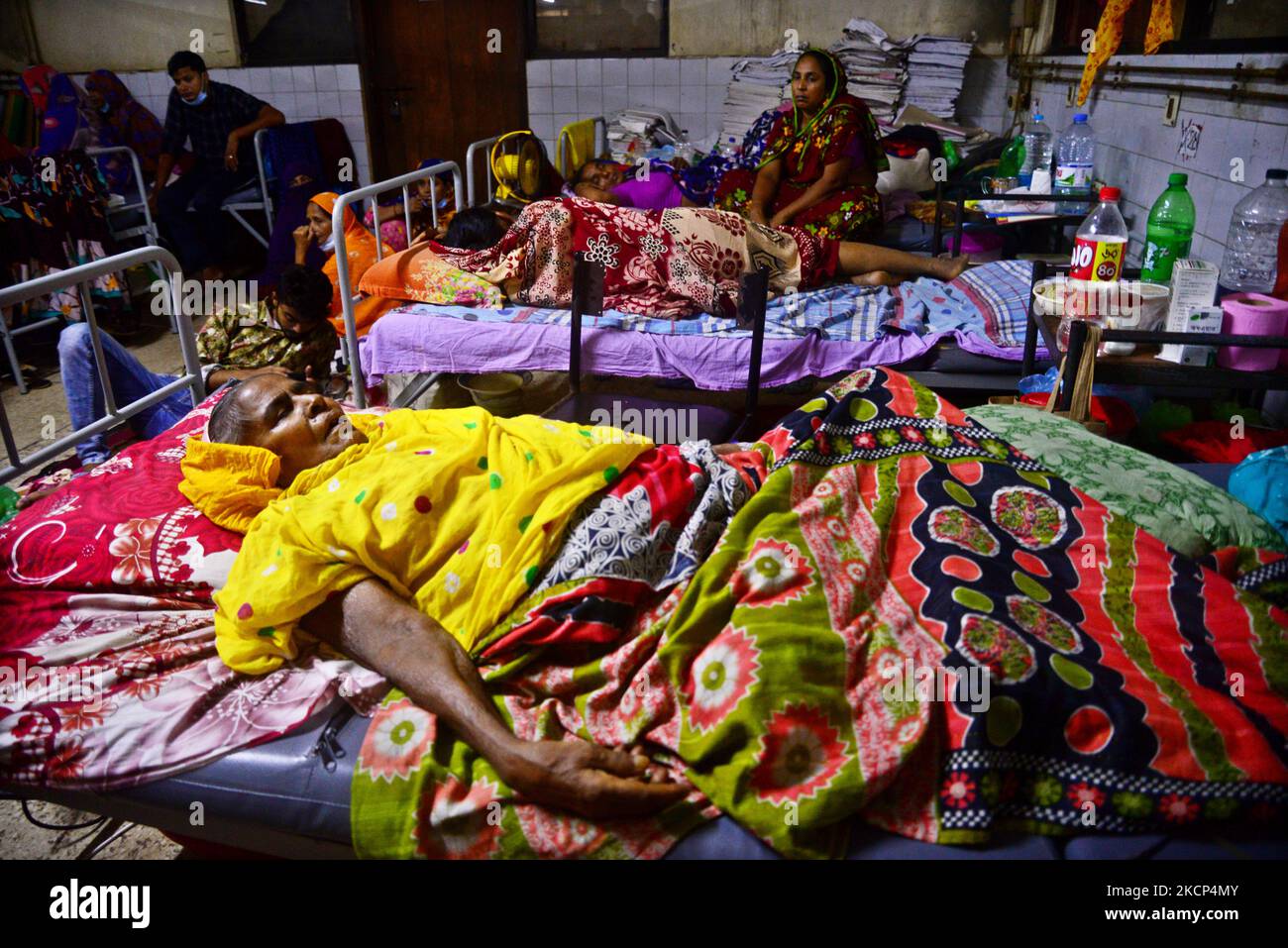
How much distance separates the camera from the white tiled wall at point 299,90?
5797mm

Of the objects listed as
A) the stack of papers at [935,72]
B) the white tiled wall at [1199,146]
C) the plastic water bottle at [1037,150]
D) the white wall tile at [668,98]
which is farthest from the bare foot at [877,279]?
the white wall tile at [668,98]

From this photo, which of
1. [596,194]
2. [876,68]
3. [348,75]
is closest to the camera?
[596,194]

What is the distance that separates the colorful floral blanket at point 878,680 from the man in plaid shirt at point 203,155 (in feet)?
16.7

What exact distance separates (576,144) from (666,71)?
0.82 metres

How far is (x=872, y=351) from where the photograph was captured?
2.96 metres

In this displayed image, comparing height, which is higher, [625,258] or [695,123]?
[695,123]

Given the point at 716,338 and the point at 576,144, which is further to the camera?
A: the point at 576,144

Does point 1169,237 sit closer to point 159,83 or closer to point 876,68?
point 876,68

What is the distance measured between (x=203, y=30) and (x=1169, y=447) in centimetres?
631

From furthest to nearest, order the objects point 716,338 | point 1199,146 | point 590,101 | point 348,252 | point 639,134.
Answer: point 590,101
point 639,134
point 348,252
point 716,338
point 1199,146

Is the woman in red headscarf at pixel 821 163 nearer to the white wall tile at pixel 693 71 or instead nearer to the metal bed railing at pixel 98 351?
the white wall tile at pixel 693 71

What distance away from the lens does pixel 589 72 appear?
5594 mm

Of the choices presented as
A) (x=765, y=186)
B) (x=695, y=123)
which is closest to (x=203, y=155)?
(x=695, y=123)
